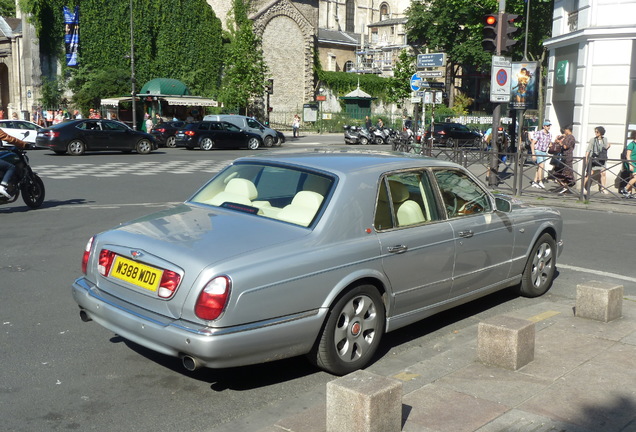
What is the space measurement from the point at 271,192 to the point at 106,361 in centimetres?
185

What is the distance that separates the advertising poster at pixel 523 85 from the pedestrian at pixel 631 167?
6420mm

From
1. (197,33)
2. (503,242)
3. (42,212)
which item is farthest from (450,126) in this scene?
(503,242)

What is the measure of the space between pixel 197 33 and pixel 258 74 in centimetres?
556

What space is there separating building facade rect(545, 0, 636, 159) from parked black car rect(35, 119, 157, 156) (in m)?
17.8

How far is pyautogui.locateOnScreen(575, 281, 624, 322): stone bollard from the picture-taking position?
20.6ft

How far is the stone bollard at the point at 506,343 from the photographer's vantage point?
500 centimetres

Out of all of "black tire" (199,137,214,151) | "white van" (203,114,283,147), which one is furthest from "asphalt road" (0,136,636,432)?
"white van" (203,114,283,147)

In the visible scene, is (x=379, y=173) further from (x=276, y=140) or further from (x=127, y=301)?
(x=276, y=140)

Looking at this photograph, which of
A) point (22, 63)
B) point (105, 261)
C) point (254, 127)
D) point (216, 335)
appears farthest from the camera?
point (22, 63)

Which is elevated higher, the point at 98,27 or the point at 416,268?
the point at 98,27

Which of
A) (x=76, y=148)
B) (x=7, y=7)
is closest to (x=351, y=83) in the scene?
(x=7, y=7)

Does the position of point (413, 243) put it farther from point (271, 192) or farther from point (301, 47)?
point (301, 47)

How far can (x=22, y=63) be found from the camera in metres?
45.6

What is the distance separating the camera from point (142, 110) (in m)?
43.5
